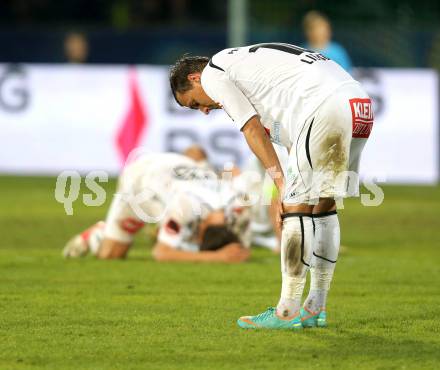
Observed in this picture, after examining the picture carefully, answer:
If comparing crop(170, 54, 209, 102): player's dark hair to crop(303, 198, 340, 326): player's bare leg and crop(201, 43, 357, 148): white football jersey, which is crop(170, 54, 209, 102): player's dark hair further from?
crop(303, 198, 340, 326): player's bare leg

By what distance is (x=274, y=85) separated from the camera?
257 inches

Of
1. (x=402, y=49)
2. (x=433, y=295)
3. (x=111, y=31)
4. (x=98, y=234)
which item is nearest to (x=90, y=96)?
(x=111, y=31)

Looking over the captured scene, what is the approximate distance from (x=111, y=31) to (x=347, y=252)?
1096 centimetres

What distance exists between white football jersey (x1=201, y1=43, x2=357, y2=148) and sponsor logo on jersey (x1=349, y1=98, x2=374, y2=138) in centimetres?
14

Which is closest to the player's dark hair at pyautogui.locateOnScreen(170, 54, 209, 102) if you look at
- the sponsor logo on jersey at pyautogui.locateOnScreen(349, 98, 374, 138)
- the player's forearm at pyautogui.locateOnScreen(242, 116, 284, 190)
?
the player's forearm at pyautogui.locateOnScreen(242, 116, 284, 190)

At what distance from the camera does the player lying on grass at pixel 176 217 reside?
1005cm

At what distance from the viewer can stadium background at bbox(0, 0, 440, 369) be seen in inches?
243

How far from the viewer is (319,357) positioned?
5.80 metres

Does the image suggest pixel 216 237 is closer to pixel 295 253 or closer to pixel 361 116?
pixel 295 253

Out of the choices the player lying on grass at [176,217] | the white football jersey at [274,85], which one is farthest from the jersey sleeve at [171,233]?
the white football jersey at [274,85]

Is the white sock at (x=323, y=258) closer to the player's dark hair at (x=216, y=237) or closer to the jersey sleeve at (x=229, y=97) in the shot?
the jersey sleeve at (x=229, y=97)

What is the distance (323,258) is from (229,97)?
3.58 feet

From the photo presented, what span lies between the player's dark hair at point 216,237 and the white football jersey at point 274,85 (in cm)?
345

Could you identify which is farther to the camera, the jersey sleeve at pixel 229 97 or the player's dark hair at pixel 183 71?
the player's dark hair at pixel 183 71
